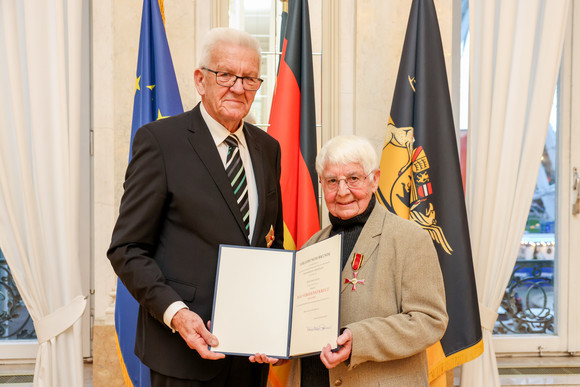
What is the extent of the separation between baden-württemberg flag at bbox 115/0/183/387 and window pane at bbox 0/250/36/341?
43.5 inches

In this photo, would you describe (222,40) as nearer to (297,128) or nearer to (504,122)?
(297,128)

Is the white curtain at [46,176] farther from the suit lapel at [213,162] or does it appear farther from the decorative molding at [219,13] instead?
the suit lapel at [213,162]

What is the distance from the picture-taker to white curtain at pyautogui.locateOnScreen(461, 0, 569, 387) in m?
3.43

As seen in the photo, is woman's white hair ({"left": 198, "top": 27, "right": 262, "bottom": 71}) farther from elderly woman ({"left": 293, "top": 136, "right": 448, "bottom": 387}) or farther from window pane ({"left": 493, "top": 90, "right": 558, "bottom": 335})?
window pane ({"left": 493, "top": 90, "right": 558, "bottom": 335})

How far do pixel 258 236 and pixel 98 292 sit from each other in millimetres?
1956

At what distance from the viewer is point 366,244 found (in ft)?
6.27

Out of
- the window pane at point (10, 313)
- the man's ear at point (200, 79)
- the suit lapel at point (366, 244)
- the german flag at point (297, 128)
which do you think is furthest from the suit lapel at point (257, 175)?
the window pane at point (10, 313)

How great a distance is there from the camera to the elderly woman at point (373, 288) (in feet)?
5.76

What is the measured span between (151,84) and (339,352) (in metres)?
2.14

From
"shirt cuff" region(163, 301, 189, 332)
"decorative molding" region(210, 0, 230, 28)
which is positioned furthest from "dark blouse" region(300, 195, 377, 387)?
"decorative molding" region(210, 0, 230, 28)

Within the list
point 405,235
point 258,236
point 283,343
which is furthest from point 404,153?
point 283,343

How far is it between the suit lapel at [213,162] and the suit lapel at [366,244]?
411 mm

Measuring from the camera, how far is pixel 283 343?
1722mm

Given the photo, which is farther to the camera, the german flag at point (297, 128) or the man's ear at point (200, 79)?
the german flag at point (297, 128)
